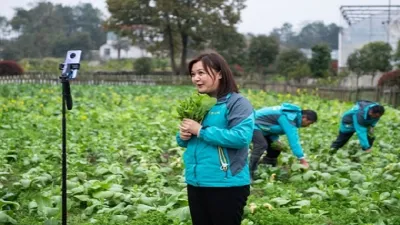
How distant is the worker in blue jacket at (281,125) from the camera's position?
6.38m

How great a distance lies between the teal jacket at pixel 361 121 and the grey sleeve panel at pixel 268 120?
2.07 m

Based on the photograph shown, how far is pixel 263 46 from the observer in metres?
44.9

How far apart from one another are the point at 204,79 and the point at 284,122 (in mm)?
3233

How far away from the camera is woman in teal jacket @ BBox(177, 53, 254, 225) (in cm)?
318

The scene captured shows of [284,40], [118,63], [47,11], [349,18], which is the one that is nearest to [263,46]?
[349,18]

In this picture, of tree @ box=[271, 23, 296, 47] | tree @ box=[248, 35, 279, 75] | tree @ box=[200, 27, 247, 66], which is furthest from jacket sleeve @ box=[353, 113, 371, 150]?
tree @ box=[271, 23, 296, 47]

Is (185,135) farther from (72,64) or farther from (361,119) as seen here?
(361,119)

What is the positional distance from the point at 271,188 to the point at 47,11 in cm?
6284

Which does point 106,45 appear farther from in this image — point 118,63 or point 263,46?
point 263,46

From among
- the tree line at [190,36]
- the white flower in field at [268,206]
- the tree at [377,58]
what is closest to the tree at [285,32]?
the tree line at [190,36]

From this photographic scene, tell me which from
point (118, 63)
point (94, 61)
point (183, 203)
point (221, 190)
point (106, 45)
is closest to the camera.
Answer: point (221, 190)

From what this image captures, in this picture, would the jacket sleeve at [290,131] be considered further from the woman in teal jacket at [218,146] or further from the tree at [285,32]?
the tree at [285,32]

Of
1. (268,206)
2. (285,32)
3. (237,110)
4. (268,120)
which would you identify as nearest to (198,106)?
(237,110)

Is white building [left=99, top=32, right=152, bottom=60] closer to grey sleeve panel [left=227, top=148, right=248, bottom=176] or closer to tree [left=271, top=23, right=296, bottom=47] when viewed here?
tree [left=271, top=23, right=296, bottom=47]
